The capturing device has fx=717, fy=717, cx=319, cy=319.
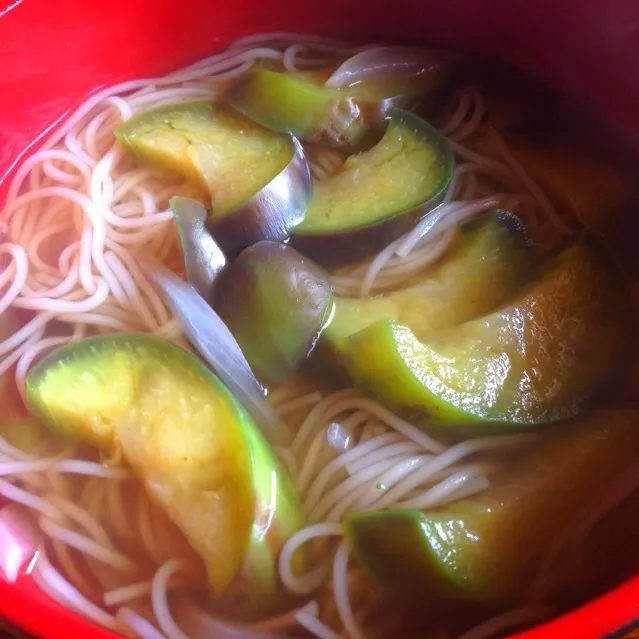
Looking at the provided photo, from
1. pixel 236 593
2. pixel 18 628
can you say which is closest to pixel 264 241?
pixel 236 593

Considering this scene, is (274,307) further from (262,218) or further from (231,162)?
(231,162)

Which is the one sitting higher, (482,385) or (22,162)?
(22,162)

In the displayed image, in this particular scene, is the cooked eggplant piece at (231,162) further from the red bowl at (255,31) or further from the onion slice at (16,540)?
the onion slice at (16,540)

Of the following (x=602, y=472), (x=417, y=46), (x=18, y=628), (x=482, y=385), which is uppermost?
(x=417, y=46)

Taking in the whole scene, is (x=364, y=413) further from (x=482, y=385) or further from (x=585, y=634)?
(x=585, y=634)

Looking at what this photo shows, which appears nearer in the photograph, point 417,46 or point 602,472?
point 602,472

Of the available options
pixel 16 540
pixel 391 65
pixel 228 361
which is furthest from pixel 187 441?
pixel 391 65
